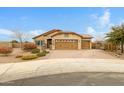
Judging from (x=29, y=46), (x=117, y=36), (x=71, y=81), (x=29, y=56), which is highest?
(x=117, y=36)

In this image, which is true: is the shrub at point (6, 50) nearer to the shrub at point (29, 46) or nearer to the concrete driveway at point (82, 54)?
the shrub at point (29, 46)

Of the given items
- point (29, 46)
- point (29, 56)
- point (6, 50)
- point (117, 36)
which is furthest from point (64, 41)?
point (6, 50)

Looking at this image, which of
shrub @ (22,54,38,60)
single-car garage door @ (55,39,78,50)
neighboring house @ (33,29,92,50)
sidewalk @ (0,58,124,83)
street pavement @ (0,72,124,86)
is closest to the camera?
street pavement @ (0,72,124,86)

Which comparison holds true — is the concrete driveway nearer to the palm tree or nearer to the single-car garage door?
the single-car garage door

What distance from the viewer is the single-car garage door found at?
23.6 metres

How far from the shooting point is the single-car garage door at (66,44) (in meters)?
23.6

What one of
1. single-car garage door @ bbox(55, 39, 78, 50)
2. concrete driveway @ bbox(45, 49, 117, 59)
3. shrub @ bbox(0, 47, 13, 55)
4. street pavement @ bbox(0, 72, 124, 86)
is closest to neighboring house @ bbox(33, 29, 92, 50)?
single-car garage door @ bbox(55, 39, 78, 50)

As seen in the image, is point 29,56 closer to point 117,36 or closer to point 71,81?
point 71,81

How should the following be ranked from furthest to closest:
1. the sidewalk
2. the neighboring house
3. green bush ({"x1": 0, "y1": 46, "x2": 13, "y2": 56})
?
1. the neighboring house
2. green bush ({"x1": 0, "y1": 46, "x2": 13, "y2": 56})
3. the sidewalk

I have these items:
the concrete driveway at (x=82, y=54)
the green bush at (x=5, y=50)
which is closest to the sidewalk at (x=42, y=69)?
the concrete driveway at (x=82, y=54)

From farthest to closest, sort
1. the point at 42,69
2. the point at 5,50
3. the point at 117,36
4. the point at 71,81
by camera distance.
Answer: the point at 117,36, the point at 5,50, the point at 42,69, the point at 71,81

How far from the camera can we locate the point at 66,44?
24.3 meters
